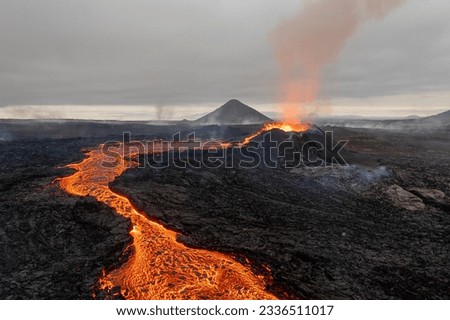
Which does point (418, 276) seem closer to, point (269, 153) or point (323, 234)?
point (323, 234)

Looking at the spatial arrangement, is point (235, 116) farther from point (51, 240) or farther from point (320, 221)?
point (51, 240)

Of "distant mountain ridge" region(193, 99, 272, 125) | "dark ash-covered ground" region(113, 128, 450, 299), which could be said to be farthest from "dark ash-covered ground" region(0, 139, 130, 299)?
"distant mountain ridge" region(193, 99, 272, 125)

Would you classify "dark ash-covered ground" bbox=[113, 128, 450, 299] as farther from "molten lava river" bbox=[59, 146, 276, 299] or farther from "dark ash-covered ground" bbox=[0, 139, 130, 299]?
"dark ash-covered ground" bbox=[0, 139, 130, 299]

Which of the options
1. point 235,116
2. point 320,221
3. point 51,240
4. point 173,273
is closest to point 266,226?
point 320,221

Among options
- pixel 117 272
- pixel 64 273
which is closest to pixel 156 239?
pixel 117 272

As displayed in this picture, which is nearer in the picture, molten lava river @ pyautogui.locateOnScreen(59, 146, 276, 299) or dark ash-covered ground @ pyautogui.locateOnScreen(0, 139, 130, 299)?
molten lava river @ pyautogui.locateOnScreen(59, 146, 276, 299)

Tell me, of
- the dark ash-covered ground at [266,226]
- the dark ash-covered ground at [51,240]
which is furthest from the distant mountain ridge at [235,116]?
the dark ash-covered ground at [51,240]
